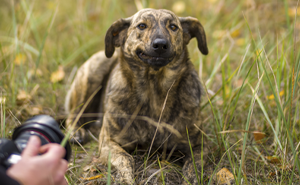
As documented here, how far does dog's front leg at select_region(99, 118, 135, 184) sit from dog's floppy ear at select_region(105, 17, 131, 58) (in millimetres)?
751

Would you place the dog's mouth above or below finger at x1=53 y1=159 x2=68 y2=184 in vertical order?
above

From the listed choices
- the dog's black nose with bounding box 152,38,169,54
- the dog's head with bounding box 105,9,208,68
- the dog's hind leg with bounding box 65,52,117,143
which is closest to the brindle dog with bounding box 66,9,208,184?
the dog's head with bounding box 105,9,208,68

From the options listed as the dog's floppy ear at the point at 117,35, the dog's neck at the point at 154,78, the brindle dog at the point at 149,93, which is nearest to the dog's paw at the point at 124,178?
the brindle dog at the point at 149,93

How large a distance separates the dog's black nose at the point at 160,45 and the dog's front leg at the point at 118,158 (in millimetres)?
918

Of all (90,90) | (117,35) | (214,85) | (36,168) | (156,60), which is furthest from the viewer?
(214,85)

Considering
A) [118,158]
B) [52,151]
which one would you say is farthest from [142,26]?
[52,151]

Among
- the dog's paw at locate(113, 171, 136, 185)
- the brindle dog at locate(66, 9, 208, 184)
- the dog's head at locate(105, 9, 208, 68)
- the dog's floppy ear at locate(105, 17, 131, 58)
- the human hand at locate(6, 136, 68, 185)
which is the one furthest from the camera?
the dog's floppy ear at locate(105, 17, 131, 58)

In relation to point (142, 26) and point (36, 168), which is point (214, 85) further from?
point (36, 168)

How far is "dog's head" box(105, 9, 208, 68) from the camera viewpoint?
228 cm

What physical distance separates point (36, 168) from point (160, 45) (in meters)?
1.43

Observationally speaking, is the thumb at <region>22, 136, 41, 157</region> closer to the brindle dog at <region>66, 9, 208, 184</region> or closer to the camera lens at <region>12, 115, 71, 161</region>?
the camera lens at <region>12, 115, 71, 161</region>

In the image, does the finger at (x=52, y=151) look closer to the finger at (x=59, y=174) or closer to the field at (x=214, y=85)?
the finger at (x=59, y=174)

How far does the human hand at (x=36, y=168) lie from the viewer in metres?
1.10

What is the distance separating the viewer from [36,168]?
110 cm
